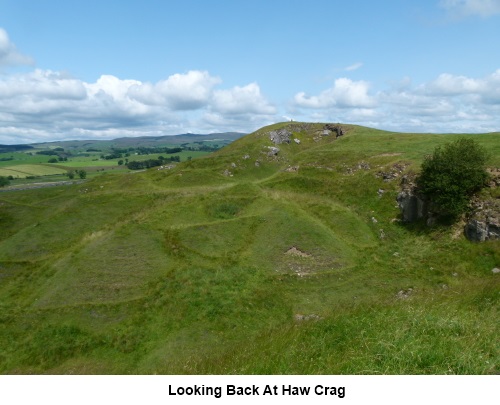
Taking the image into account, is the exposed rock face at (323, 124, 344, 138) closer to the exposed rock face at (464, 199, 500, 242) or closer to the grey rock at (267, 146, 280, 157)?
the grey rock at (267, 146, 280, 157)

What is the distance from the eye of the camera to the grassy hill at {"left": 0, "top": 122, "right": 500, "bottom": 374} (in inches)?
377

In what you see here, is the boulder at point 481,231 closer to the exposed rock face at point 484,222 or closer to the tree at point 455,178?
the exposed rock face at point 484,222

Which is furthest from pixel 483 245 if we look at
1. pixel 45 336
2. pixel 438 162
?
pixel 45 336

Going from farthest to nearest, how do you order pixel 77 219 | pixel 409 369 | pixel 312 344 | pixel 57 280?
pixel 77 219 < pixel 57 280 < pixel 312 344 < pixel 409 369

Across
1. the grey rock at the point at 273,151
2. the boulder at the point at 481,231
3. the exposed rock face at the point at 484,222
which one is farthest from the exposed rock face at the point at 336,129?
the boulder at the point at 481,231

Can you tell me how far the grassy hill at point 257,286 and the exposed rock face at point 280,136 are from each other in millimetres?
29314

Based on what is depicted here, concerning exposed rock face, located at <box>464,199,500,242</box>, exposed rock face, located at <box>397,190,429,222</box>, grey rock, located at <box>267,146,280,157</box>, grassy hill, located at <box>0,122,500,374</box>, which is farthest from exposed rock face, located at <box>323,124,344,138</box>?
exposed rock face, located at <box>464,199,500,242</box>

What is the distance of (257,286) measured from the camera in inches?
1205

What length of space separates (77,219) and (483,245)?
5276cm

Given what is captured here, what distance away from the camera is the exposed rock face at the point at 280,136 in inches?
3374

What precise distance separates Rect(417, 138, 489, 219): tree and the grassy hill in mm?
2661

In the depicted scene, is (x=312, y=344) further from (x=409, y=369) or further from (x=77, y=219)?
(x=77, y=219)

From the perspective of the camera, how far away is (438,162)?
39.8 meters

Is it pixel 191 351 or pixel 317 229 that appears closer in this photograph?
pixel 191 351
